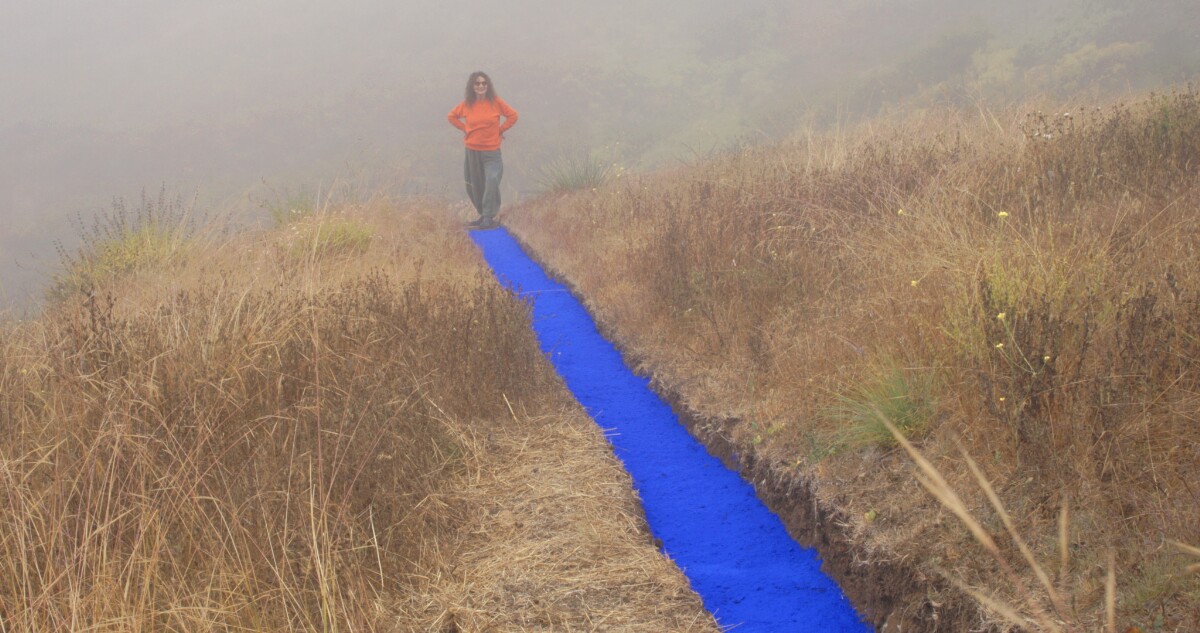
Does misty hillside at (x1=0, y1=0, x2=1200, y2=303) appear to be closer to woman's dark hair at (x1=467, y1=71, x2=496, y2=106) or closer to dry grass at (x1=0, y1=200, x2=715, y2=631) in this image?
woman's dark hair at (x1=467, y1=71, x2=496, y2=106)

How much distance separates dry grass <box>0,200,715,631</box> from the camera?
127 inches

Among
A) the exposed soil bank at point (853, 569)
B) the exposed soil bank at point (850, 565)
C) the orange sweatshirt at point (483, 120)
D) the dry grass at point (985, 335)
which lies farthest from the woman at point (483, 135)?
the exposed soil bank at point (853, 569)

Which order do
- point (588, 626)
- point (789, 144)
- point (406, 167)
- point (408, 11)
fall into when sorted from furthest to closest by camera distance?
1. point (408, 11)
2. point (406, 167)
3. point (789, 144)
4. point (588, 626)

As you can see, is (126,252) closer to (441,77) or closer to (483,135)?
(483,135)

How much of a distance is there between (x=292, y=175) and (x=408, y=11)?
18.1 metres

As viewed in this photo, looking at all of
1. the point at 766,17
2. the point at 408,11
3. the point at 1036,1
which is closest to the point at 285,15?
the point at 408,11

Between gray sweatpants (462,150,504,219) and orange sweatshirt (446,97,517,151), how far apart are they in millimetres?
163

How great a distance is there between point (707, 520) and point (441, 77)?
108ft

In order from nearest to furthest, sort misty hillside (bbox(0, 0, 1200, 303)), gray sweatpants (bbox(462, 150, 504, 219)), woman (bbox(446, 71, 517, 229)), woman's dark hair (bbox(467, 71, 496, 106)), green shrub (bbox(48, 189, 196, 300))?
green shrub (bbox(48, 189, 196, 300)) → woman's dark hair (bbox(467, 71, 496, 106)) → woman (bbox(446, 71, 517, 229)) → gray sweatpants (bbox(462, 150, 504, 219)) → misty hillside (bbox(0, 0, 1200, 303))

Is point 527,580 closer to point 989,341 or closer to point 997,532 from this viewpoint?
point 997,532

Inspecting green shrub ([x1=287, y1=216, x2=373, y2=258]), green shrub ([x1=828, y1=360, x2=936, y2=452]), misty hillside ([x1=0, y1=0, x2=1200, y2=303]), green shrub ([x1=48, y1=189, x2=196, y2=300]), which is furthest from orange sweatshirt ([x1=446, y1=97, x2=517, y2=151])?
green shrub ([x1=828, y1=360, x2=936, y2=452])

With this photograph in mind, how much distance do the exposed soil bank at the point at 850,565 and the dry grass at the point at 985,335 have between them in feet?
0.25

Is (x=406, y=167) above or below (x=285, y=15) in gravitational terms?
below

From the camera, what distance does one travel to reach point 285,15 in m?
45.1
